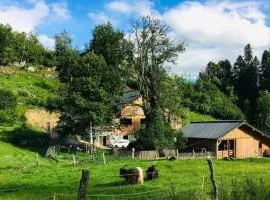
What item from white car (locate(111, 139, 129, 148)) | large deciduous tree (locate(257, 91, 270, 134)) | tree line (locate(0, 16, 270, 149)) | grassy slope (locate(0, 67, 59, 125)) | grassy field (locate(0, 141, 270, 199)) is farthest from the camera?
large deciduous tree (locate(257, 91, 270, 134))

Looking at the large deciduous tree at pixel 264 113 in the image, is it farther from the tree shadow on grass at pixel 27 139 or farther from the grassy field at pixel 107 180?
the grassy field at pixel 107 180

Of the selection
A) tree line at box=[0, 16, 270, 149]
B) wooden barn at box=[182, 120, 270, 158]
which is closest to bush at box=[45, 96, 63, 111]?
tree line at box=[0, 16, 270, 149]

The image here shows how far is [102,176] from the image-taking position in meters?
35.4

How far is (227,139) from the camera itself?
65.6 metres

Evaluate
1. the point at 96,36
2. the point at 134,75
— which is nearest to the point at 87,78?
the point at 134,75

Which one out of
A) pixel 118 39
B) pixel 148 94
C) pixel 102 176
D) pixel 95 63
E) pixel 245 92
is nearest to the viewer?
pixel 102 176

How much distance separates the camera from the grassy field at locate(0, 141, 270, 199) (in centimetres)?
2541

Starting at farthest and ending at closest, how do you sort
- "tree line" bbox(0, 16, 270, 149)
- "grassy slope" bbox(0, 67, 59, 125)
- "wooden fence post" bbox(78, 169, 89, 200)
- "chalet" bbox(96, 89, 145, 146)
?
1. "grassy slope" bbox(0, 67, 59, 125)
2. "chalet" bbox(96, 89, 145, 146)
3. "tree line" bbox(0, 16, 270, 149)
4. "wooden fence post" bbox(78, 169, 89, 200)

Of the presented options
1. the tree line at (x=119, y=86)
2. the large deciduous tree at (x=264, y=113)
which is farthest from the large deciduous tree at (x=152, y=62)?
the large deciduous tree at (x=264, y=113)

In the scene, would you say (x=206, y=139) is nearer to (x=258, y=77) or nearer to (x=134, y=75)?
(x=134, y=75)

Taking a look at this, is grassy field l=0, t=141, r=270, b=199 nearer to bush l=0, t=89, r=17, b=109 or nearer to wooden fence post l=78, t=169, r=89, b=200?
wooden fence post l=78, t=169, r=89, b=200

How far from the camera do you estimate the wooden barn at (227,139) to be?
64.6m

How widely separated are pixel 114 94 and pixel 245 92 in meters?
73.1

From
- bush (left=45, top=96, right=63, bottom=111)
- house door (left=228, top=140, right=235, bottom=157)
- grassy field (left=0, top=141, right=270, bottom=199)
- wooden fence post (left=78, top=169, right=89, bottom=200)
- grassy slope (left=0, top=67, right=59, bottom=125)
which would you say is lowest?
grassy field (left=0, top=141, right=270, bottom=199)
